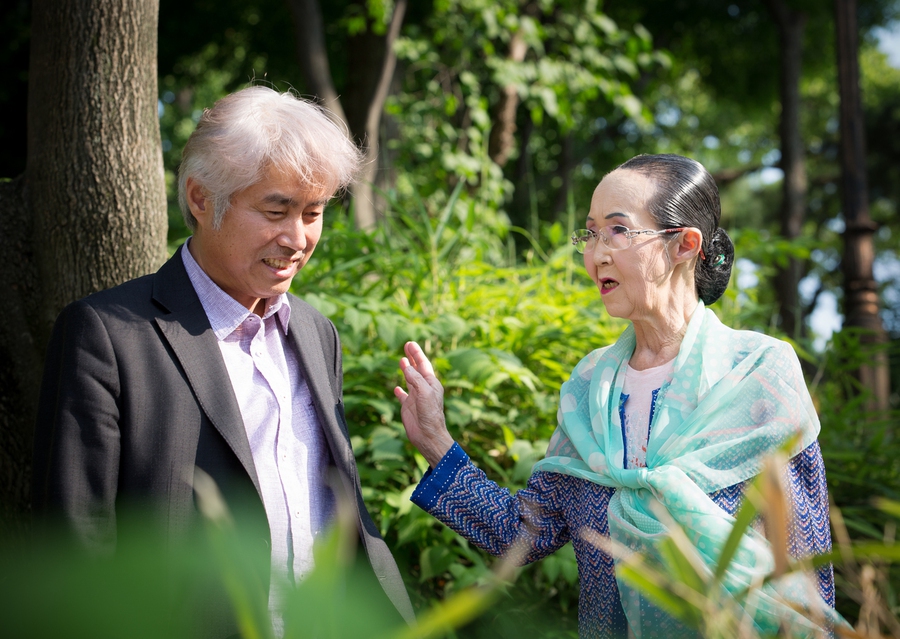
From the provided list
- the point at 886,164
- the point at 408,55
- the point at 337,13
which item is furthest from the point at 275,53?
the point at 886,164

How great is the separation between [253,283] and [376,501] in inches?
47.0

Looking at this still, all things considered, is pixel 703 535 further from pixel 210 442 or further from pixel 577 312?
pixel 577 312

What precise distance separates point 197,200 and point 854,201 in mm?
5149

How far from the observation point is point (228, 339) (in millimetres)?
1924

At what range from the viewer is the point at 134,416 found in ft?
5.46

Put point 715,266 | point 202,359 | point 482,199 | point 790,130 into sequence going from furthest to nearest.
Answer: point 790,130, point 482,199, point 715,266, point 202,359

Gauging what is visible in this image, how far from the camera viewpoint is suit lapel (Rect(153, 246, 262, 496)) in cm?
174

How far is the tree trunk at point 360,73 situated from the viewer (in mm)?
5645

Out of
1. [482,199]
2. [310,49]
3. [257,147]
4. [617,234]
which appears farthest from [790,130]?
[257,147]

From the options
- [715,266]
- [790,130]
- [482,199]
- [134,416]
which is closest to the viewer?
[134,416]

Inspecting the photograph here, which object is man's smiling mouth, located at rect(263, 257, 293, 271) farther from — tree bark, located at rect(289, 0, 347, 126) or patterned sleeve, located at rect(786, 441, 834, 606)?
tree bark, located at rect(289, 0, 347, 126)

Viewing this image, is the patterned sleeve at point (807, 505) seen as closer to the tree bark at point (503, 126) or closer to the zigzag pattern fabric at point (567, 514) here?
the zigzag pattern fabric at point (567, 514)

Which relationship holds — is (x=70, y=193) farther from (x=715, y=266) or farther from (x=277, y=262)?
(x=715, y=266)

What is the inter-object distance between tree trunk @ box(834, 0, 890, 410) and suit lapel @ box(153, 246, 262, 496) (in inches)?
184
